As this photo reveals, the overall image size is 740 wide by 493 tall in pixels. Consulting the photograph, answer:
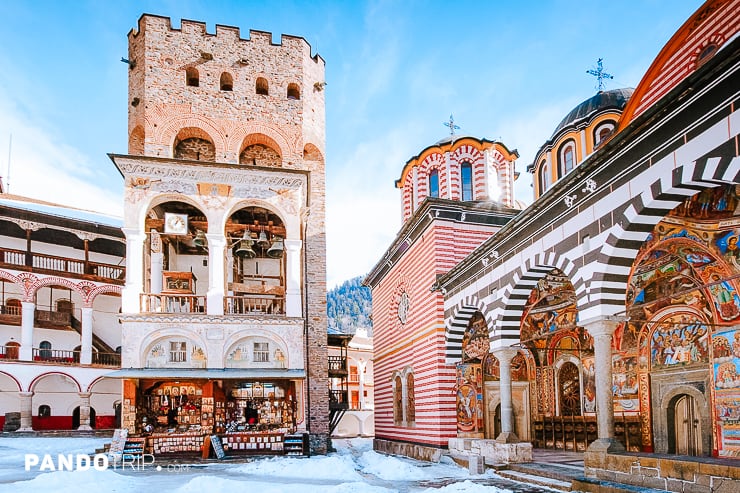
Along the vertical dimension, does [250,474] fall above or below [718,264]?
below

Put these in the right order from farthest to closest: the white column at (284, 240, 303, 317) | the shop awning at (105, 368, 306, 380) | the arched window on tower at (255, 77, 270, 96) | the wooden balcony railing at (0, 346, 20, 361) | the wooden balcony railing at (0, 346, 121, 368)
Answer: the wooden balcony railing at (0, 346, 20, 361)
the wooden balcony railing at (0, 346, 121, 368)
the arched window on tower at (255, 77, 270, 96)
the white column at (284, 240, 303, 317)
the shop awning at (105, 368, 306, 380)

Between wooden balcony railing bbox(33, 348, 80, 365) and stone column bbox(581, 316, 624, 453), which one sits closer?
stone column bbox(581, 316, 624, 453)

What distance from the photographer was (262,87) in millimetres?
24688

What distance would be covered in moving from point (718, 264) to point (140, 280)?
15.6 meters

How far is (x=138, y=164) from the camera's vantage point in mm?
20297

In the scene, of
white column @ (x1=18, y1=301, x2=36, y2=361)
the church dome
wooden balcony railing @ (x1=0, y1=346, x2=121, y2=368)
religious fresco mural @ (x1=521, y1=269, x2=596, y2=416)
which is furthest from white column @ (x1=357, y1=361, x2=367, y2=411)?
the church dome

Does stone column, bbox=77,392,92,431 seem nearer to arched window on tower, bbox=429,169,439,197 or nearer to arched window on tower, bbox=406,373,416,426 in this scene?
arched window on tower, bbox=406,373,416,426

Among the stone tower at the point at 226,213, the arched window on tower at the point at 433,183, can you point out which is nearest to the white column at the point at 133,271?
the stone tower at the point at 226,213

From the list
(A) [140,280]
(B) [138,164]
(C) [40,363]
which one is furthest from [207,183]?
(C) [40,363]

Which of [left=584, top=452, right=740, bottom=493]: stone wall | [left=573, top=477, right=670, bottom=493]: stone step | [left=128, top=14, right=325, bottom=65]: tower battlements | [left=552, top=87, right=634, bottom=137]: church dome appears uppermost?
[left=128, top=14, right=325, bottom=65]: tower battlements

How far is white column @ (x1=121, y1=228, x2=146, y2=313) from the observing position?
19422mm

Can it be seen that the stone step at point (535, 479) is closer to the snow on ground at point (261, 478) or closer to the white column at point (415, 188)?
the snow on ground at point (261, 478)

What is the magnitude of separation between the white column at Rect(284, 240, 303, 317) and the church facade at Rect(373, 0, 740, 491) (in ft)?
16.6

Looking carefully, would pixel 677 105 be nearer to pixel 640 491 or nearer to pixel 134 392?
pixel 640 491
